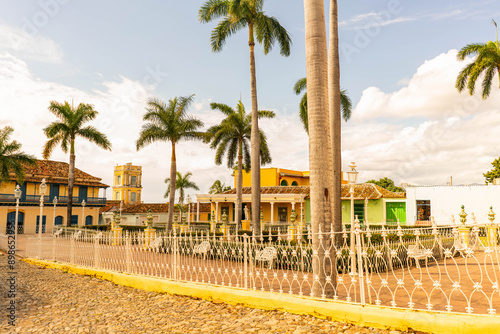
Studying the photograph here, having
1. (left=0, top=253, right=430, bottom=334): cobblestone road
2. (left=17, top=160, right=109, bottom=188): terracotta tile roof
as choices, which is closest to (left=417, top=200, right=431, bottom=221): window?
(left=0, top=253, right=430, bottom=334): cobblestone road

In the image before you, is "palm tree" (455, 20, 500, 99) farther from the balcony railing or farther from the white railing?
the balcony railing

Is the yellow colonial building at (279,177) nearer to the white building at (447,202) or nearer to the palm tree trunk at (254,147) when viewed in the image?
the white building at (447,202)

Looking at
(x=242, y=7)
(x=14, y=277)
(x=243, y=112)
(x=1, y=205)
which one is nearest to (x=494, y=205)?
(x=243, y=112)

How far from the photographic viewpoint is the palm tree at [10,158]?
25562 mm

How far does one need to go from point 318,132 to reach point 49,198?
36.9m

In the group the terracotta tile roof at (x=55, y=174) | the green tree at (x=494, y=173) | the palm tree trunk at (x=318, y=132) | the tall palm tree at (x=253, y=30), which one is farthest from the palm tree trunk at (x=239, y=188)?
the green tree at (x=494, y=173)

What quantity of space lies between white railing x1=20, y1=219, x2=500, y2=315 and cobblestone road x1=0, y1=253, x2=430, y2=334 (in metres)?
0.61

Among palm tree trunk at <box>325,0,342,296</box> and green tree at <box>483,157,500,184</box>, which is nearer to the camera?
palm tree trunk at <box>325,0,342,296</box>

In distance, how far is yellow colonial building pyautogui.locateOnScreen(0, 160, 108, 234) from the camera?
33.3 meters

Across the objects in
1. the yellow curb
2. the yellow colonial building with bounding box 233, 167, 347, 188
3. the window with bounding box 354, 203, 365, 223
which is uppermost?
the yellow colonial building with bounding box 233, 167, 347, 188

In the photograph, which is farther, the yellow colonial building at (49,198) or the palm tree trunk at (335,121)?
the yellow colonial building at (49,198)

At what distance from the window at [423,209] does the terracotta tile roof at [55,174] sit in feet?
106

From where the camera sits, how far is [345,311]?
5.23 metres

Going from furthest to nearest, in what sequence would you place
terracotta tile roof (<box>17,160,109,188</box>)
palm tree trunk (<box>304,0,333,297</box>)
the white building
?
terracotta tile roof (<box>17,160,109,188</box>)
the white building
palm tree trunk (<box>304,0,333,297</box>)
